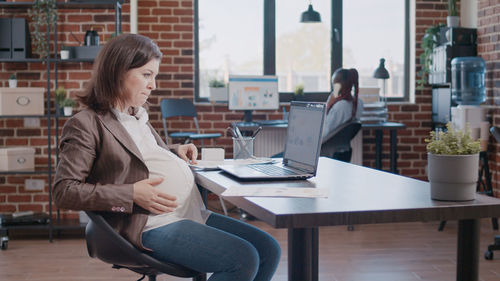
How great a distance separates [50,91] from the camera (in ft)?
14.9

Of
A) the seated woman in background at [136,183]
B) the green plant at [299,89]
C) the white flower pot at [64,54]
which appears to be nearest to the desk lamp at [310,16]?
the green plant at [299,89]

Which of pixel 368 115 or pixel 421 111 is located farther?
pixel 421 111

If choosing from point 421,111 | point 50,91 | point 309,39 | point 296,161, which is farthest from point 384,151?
point 296,161

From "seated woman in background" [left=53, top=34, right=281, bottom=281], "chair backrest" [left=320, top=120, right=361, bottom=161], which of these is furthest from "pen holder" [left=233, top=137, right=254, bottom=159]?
"chair backrest" [left=320, top=120, right=361, bottom=161]

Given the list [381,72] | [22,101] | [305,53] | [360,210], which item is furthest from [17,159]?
[360,210]

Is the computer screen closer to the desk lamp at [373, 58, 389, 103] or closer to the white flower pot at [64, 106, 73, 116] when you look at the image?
the desk lamp at [373, 58, 389, 103]

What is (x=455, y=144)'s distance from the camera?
1.45 metres

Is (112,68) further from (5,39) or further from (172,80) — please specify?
(172,80)

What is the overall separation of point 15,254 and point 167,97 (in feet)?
7.17

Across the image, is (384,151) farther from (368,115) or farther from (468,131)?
(468,131)

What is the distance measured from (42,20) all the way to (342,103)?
232 cm

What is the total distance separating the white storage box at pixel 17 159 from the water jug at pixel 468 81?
348 centimetres

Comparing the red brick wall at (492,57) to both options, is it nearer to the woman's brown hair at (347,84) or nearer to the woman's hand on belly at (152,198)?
the woman's brown hair at (347,84)

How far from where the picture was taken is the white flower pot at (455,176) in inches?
56.3
